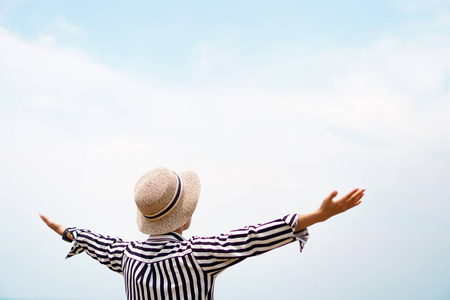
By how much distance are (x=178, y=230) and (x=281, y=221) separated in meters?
0.97

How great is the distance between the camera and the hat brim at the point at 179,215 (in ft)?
14.1

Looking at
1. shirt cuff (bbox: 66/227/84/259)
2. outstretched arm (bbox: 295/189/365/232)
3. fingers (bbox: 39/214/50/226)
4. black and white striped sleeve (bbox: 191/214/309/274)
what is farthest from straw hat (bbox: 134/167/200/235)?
fingers (bbox: 39/214/50/226)

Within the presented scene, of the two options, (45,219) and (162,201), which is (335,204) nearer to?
(162,201)

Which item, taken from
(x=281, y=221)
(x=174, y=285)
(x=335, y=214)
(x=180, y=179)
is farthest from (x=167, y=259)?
(x=335, y=214)

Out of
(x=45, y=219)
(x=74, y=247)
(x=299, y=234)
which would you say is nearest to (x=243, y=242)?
(x=299, y=234)

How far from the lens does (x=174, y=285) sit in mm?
4031

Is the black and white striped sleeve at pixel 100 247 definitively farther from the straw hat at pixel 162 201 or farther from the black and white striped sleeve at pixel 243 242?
the black and white striped sleeve at pixel 243 242

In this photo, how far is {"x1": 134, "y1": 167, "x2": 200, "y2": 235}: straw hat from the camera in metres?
4.27

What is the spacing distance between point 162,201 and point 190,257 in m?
0.49

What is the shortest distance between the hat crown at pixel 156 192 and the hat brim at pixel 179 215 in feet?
0.26

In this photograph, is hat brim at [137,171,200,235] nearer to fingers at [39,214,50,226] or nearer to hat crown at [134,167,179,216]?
hat crown at [134,167,179,216]

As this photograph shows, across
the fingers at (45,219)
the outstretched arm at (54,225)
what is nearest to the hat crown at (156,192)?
the outstretched arm at (54,225)

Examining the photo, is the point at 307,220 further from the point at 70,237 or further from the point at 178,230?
the point at 70,237

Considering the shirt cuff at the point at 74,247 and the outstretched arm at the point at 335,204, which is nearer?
the outstretched arm at the point at 335,204
